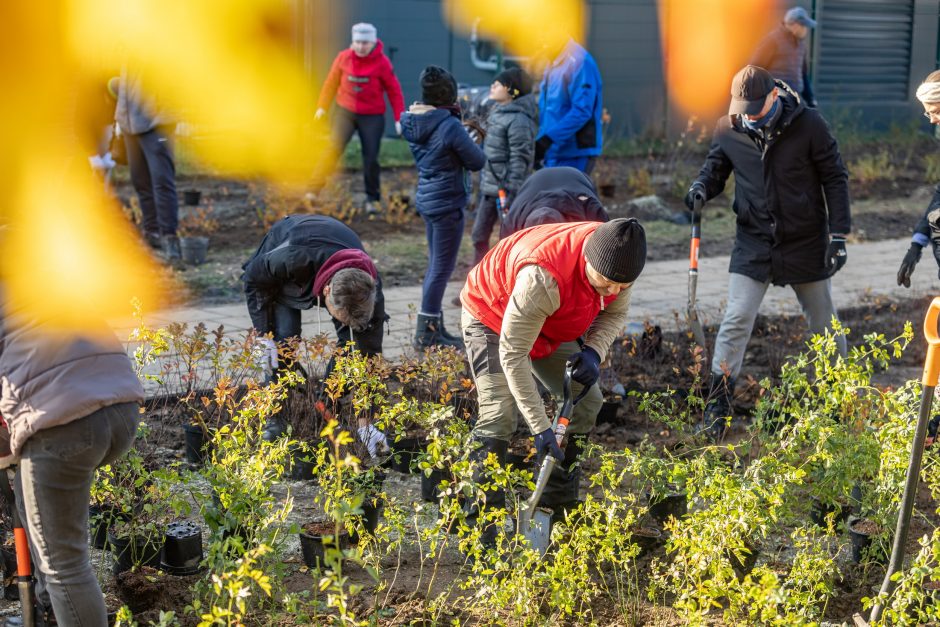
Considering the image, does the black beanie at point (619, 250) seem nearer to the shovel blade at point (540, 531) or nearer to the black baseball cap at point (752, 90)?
the shovel blade at point (540, 531)

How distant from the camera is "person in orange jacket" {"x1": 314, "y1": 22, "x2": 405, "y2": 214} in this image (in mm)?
11289

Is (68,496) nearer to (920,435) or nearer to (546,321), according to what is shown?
(546,321)

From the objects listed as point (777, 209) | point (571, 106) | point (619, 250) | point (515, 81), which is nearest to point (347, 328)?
point (619, 250)

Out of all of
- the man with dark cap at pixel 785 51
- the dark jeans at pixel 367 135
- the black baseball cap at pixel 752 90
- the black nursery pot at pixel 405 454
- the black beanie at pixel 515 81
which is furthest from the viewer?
the dark jeans at pixel 367 135

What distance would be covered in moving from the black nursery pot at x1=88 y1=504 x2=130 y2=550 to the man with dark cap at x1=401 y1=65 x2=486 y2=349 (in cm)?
305

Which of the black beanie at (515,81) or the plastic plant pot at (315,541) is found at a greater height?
the black beanie at (515,81)

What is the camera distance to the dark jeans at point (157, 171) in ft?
29.9

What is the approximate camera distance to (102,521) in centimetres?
414

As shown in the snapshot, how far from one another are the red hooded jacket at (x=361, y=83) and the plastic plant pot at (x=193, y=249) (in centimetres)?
270

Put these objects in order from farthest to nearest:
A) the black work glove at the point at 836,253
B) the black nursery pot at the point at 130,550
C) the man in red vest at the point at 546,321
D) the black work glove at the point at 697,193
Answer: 1. the black work glove at the point at 697,193
2. the black work glove at the point at 836,253
3. the black nursery pot at the point at 130,550
4. the man in red vest at the point at 546,321

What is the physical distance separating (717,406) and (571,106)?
2.91 m

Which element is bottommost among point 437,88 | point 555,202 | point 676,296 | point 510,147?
point 676,296

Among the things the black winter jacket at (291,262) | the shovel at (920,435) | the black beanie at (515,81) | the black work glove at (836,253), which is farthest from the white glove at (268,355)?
the black beanie at (515,81)

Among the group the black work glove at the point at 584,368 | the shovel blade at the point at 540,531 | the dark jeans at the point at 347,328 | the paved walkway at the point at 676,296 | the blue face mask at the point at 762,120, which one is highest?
the blue face mask at the point at 762,120
